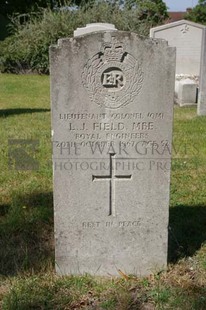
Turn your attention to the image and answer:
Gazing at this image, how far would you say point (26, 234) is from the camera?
3.98 metres

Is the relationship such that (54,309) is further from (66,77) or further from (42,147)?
(42,147)

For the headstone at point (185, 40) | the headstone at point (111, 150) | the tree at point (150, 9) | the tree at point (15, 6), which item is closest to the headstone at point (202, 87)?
the headstone at point (185, 40)

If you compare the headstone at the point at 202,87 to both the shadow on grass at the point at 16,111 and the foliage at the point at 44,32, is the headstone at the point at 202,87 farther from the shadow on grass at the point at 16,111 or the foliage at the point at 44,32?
the foliage at the point at 44,32

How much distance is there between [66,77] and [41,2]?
26080 mm

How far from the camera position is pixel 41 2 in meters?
Result: 27.1

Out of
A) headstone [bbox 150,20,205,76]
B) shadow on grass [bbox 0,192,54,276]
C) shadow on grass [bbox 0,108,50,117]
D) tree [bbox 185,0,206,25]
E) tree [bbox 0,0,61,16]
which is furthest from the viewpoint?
tree [bbox 185,0,206,25]

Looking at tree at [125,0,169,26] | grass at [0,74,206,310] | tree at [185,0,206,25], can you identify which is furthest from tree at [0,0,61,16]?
grass at [0,74,206,310]

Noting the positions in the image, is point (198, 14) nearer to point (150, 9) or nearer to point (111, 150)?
point (150, 9)

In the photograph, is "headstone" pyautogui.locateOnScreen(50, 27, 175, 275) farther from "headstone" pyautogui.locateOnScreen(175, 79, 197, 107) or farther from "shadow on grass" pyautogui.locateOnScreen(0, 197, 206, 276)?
"headstone" pyautogui.locateOnScreen(175, 79, 197, 107)

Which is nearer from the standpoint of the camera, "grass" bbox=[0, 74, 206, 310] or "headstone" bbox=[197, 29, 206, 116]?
"grass" bbox=[0, 74, 206, 310]

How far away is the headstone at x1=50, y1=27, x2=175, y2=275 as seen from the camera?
9.61ft

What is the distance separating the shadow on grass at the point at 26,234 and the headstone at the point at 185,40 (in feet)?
33.2

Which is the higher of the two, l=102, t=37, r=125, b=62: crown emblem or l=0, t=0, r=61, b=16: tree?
l=0, t=0, r=61, b=16: tree

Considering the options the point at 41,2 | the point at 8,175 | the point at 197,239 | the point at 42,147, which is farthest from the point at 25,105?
the point at 41,2
